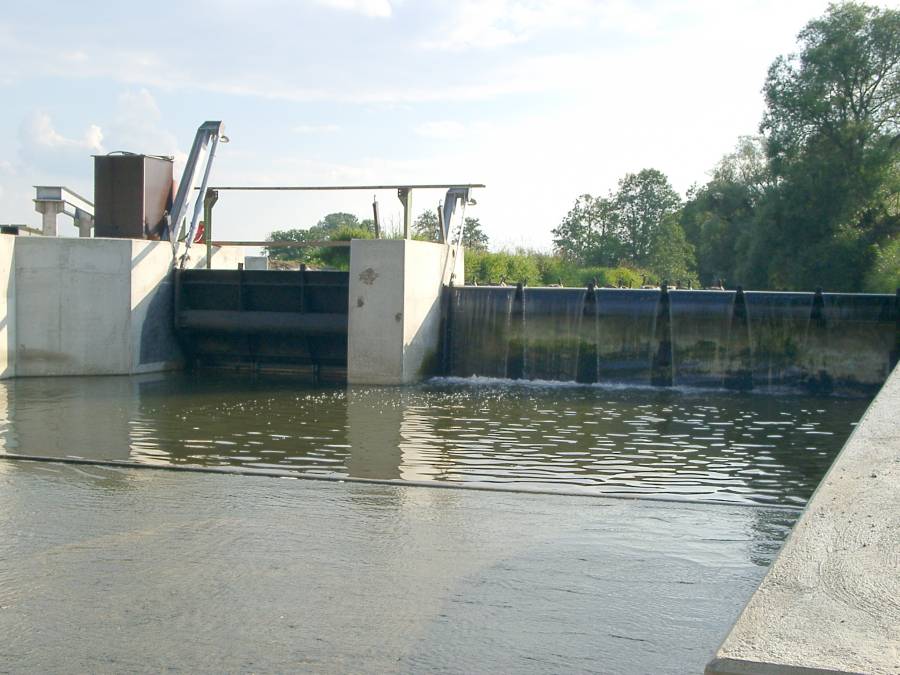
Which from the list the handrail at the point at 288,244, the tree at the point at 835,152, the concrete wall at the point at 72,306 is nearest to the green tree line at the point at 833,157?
the tree at the point at 835,152

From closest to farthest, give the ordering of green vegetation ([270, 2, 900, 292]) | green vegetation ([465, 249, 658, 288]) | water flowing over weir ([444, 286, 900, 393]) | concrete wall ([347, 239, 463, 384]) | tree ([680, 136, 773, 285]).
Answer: concrete wall ([347, 239, 463, 384])
water flowing over weir ([444, 286, 900, 393])
green vegetation ([465, 249, 658, 288])
green vegetation ([270, 2, 900, 292])
tree ([680, 136, 773, 285])

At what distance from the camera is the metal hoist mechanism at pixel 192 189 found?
19.4 meters

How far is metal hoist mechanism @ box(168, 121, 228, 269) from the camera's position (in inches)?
765

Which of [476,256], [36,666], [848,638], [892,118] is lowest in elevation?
[36,666]

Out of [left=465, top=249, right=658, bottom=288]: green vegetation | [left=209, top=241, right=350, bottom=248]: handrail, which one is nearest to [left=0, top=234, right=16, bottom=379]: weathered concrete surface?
[left=209, top=241, right=350, bottom=248]: handrail

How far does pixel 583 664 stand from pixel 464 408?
965cm

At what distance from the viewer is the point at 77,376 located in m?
17.4

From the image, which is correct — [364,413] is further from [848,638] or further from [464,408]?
[848,638]

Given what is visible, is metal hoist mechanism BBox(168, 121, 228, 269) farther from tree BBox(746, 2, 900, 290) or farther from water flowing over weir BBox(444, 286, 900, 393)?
tree BBox(746, 2, 900, 290)

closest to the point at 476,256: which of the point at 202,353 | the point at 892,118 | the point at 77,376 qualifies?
the point at 202,353

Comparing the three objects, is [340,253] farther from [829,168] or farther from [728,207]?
[728,207]

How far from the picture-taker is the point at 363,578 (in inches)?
190

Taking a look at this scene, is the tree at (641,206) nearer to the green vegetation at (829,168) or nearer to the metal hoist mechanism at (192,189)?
the green vegetation at (829,168)

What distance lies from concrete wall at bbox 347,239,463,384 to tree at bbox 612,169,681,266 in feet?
171
